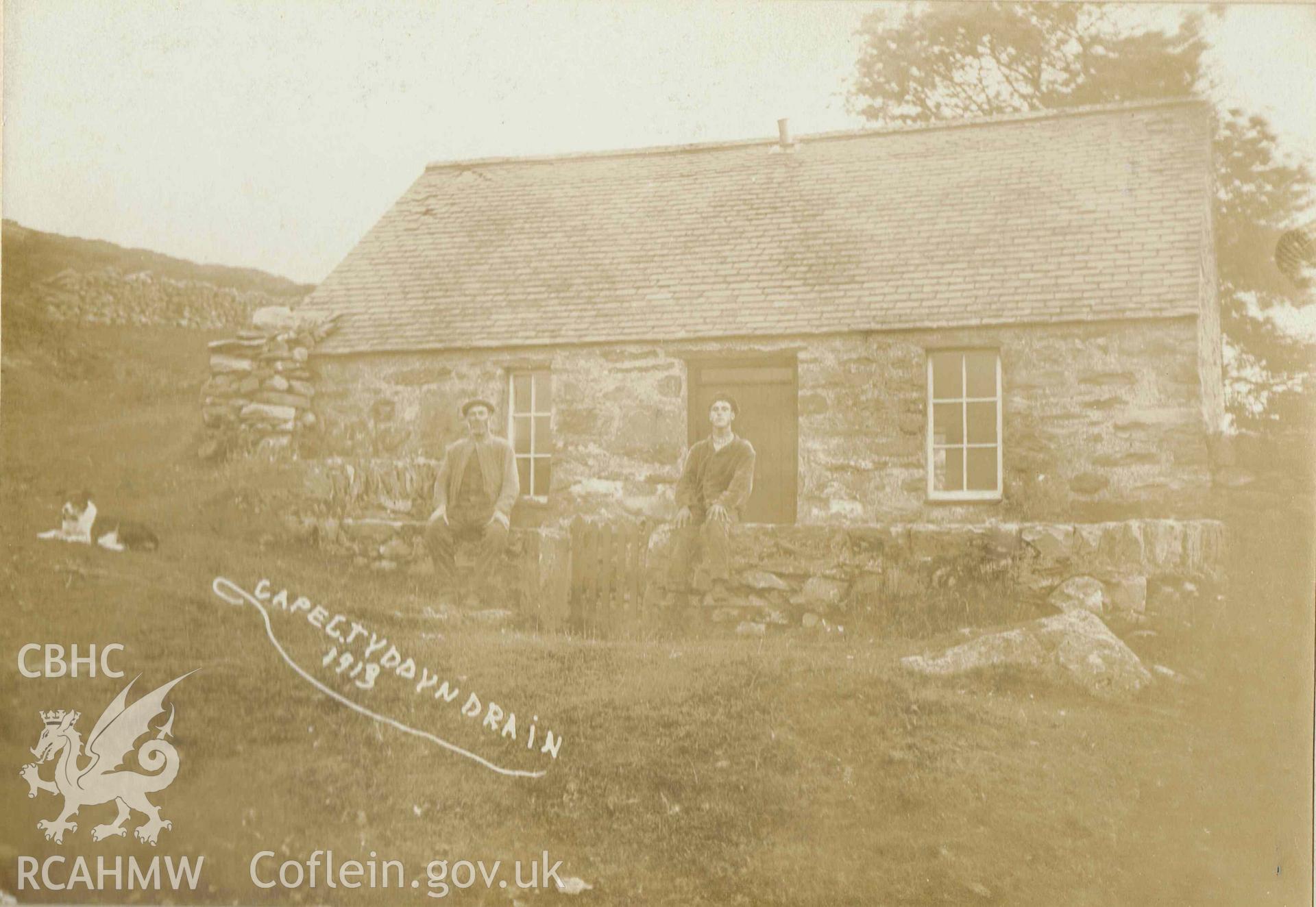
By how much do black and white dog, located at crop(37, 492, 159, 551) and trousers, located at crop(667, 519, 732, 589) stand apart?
232 cm

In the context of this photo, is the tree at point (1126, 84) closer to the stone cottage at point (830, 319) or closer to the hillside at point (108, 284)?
the stone cottage at point (830, 319)

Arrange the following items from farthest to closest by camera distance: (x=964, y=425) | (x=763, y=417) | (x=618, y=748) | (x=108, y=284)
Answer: (x=108, y=284) → (x=763, y=417) → (x=964, y=425) → (x=618, y=748)

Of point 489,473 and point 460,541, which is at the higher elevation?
point 489,473

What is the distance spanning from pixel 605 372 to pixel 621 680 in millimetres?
1375

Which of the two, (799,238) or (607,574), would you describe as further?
(799,238)

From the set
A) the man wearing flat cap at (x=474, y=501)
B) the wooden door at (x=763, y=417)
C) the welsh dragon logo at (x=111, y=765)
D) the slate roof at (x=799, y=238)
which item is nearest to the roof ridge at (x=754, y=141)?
the slate roof at (x=799, y=238)

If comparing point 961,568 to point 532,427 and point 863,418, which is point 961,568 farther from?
point 532,427

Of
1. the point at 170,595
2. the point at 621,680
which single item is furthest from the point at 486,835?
the point at 170,595

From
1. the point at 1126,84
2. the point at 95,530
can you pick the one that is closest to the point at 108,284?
the point at 95,530

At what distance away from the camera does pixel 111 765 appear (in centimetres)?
438

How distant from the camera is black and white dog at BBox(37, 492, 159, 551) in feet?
14.8

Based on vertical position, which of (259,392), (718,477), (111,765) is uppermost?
(259,392)

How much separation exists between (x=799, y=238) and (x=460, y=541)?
207 cm

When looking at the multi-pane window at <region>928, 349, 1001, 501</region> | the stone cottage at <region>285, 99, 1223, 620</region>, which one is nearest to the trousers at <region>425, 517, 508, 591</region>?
the stone cottage at <region>285, 99, 1223, 620</region>
